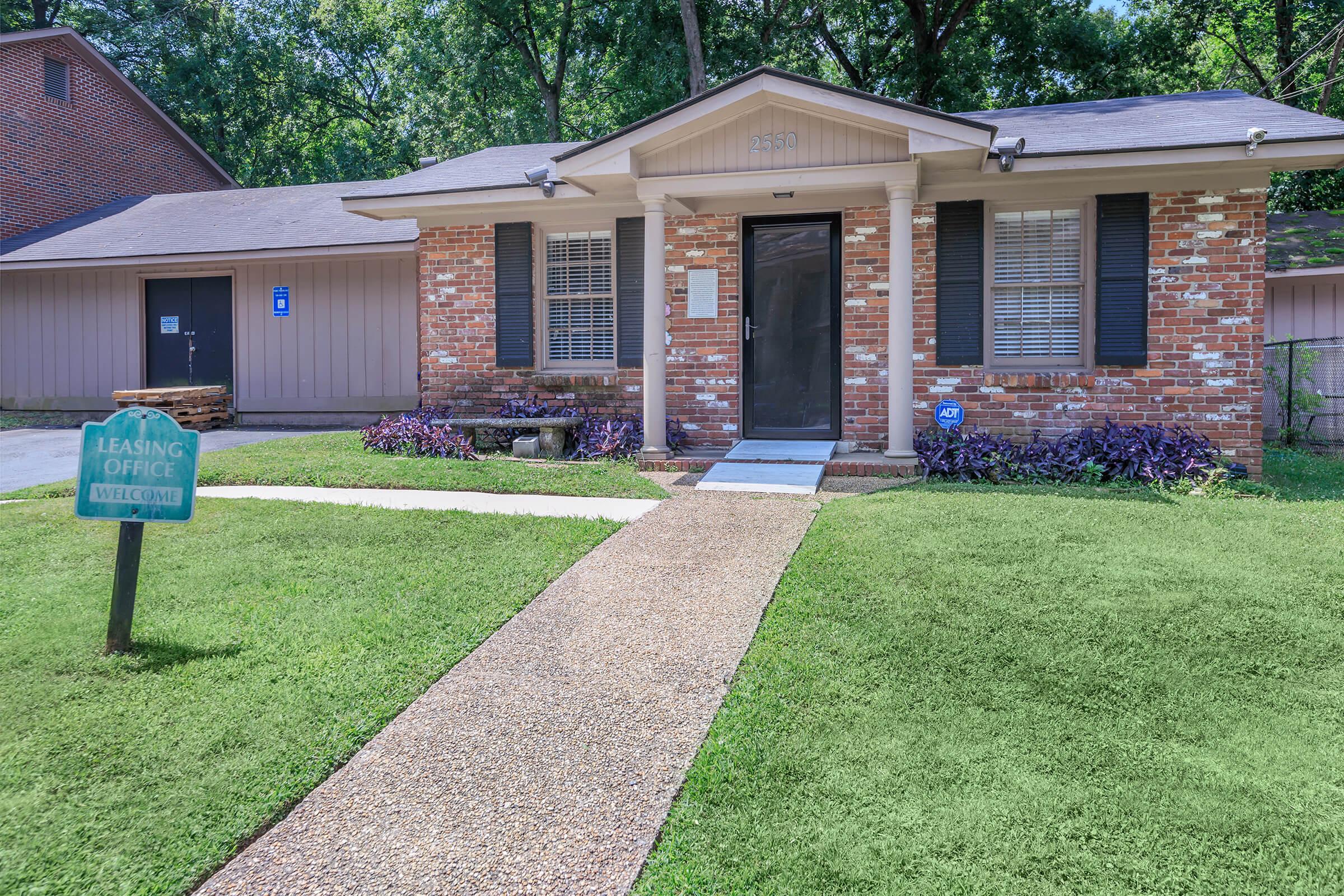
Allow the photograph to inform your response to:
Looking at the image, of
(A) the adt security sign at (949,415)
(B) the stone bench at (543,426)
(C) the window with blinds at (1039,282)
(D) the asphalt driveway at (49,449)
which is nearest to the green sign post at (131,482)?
(D) the asphalt driveway at (49,449)

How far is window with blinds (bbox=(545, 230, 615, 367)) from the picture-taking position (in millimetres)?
9883

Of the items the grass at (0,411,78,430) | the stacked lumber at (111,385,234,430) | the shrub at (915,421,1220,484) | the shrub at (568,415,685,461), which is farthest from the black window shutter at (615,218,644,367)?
the grass at (0,411,78,430)

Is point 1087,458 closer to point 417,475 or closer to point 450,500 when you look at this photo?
point 450,500

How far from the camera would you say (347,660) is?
383cm

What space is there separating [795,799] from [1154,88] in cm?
2196

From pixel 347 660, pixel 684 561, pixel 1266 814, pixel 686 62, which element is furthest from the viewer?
pixel 686 62

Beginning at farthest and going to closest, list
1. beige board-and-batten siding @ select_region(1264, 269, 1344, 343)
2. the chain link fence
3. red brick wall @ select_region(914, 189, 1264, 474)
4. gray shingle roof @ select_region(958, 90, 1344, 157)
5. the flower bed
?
1. beige board-and-batten siding @ select_region(1264, 269, 1344, 343)
2. the chain link fence
3. the flower bed
4. red brick wall @ select_region(914, 189, 1264, 474)
5. gray shingle roof @ select_region(958, 90, 1344, 157)

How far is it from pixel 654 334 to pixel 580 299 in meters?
1.78

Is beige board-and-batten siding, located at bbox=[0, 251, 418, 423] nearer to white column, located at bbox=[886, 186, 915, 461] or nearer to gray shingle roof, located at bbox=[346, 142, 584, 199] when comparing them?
gray shingle roof, located at bbox=[346, 142, 584, 199]

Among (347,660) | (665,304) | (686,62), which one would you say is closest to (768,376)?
(665,304)

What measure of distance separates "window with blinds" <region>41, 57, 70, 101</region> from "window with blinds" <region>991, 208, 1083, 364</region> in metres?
16.9

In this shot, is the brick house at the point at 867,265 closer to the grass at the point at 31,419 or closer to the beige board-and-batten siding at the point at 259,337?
the beige board-and-batten siding at the point at 259,337

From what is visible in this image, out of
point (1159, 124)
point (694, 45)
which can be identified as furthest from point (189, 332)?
point (1159, 124)

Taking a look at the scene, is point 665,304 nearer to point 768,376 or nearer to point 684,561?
point 768,376
